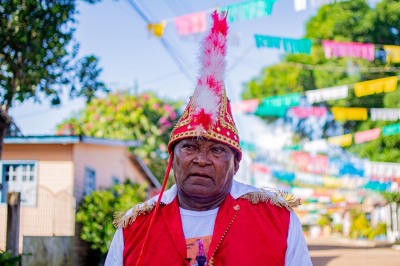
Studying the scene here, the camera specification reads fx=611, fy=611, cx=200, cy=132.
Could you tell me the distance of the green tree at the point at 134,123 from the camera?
92.0 ft

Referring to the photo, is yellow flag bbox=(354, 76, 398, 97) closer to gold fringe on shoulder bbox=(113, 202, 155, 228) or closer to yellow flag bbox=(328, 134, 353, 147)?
yellow flag bbox=(328, 134, 353, 147)

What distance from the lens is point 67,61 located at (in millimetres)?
11039

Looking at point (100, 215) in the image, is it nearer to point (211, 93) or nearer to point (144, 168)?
point (144, 168)

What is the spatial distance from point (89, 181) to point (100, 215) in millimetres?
2536

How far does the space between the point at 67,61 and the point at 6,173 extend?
6937 mm

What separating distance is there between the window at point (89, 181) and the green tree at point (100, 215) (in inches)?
34.2

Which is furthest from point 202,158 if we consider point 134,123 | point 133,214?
point 134,123

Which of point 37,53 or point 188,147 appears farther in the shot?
point 37,53

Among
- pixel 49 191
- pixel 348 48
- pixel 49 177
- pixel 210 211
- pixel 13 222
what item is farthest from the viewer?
pixel 49 177

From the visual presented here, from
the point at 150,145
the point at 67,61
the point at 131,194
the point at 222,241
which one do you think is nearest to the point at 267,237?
the point at 222,241

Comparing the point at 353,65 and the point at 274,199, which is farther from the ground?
the point at 353,65

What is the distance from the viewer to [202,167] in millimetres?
3453

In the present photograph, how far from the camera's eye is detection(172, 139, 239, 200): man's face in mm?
3465

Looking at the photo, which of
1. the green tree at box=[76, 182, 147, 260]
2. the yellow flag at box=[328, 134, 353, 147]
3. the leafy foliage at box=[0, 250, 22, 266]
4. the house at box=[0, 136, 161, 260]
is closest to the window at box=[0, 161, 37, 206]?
the house at box=[0, 136, 161, 260]
